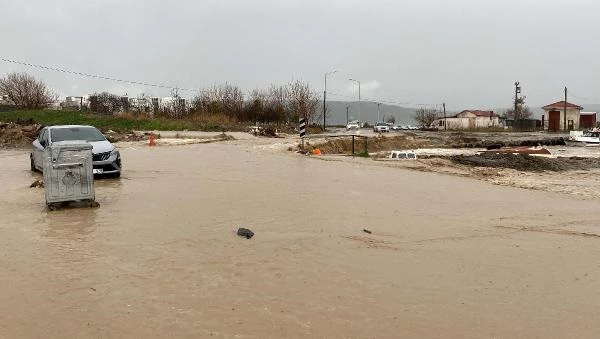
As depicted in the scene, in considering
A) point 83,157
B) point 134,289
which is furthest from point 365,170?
point 134,289

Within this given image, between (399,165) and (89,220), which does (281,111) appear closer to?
(399,165)

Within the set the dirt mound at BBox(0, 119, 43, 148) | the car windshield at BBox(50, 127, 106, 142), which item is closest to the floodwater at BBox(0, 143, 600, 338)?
the car windshield at BBox(50, 127, 106, 142)

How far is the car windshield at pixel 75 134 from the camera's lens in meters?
15.0

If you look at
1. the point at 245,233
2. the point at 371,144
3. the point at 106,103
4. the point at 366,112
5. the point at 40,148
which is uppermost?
the point at 366,112

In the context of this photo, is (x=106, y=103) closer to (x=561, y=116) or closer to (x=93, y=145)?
(x=93, y=145)

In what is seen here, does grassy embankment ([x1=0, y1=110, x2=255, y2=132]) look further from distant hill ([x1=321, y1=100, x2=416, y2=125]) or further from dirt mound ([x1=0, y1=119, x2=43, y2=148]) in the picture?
distant hill ([x1=321, y1=100, x2=416, y2=125])

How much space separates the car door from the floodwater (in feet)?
8.45

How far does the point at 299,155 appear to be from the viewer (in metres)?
24.8

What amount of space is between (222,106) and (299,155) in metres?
42.6

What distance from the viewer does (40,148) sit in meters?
15.9

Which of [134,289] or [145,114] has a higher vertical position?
[145,114]

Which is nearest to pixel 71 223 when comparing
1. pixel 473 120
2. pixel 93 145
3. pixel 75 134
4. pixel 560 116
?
pixel 93 145

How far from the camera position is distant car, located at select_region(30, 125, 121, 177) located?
14.3 meters

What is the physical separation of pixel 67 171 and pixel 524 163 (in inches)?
790
